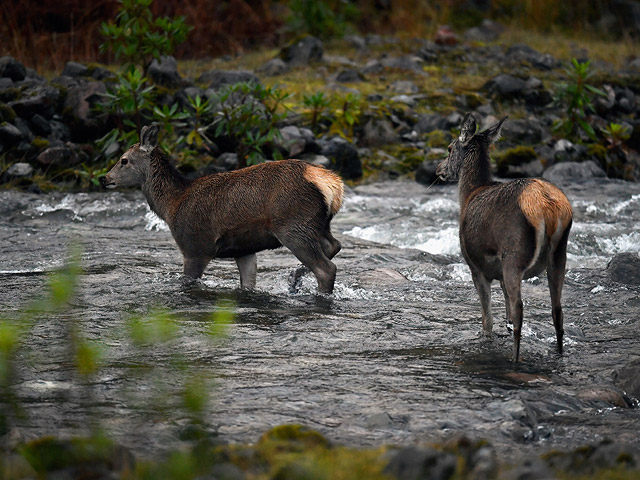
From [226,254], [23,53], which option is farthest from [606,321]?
[23,53]

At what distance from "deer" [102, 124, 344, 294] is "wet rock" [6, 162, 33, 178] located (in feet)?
14.8

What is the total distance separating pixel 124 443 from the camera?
455 cm

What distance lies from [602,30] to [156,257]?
1758cm

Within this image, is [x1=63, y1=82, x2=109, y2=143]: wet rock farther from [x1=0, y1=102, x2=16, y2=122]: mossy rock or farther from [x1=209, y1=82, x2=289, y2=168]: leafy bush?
[x1=209, y1=82, x2=289, y2=168]: leafy bush

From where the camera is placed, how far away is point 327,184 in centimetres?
840

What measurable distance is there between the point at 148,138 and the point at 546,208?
15.6 ft

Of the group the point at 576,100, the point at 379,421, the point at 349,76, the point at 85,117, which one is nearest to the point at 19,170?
the point at 85,117

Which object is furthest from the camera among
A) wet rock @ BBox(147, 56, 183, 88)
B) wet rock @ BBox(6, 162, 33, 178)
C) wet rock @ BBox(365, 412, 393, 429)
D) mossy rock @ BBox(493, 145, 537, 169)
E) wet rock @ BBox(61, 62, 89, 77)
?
wet rock @ BBox(61, 62, 89, 77)

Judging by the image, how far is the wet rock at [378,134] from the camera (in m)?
15.3

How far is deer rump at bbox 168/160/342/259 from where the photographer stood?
8375 millimetres

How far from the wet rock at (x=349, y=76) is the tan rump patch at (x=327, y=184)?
9.38m

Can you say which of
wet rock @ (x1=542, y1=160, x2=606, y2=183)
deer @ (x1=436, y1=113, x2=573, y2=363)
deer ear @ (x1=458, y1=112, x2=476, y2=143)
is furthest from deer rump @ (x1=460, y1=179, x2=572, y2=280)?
wet rock @ (x1=542, y1=160, x2=606, y2=183)

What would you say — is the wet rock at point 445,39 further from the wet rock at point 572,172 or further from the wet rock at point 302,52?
the wet rock at point 572,172

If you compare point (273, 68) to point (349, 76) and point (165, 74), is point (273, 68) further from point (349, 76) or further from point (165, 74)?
point (165, 74)
